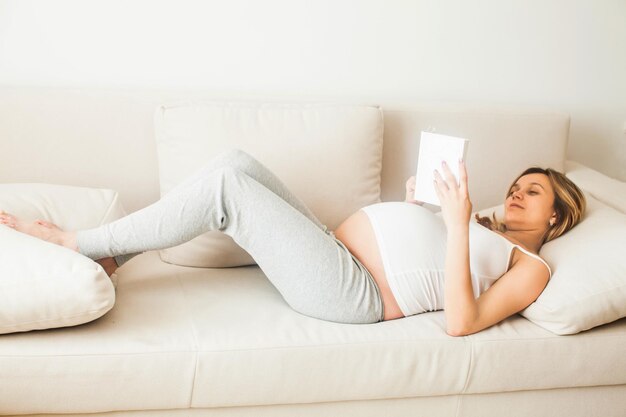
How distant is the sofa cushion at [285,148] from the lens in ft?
6.89

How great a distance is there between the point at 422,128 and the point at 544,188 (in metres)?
0.49

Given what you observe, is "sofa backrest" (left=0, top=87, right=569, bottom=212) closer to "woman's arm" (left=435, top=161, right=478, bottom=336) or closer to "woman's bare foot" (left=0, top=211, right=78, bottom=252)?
"woman's bare foot" (left=0, top=211, right=78, bottom=252)

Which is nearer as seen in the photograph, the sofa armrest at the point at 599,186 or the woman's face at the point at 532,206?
the woman's face at the point at 532,206

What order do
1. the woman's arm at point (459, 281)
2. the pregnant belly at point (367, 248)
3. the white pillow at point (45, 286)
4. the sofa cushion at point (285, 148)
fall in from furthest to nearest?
the sofa cushion at point (285, 148) < the pregnant belly at point (367, 248) < the woman's arm at point (459, 281) < the white pillow at point (45, 286)

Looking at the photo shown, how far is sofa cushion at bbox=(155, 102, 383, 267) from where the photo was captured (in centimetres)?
210

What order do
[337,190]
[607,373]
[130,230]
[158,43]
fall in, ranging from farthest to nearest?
[158,43]
[337,190]
[607,373]
[130,230]

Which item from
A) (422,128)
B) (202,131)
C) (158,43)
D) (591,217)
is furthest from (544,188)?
(158,43)

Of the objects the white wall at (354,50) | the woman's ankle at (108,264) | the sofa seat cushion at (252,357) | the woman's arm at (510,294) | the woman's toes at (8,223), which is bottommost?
the sofa seat cushion at (252,357)

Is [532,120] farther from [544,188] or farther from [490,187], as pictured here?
[544,188]

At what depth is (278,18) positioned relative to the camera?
2455 mm

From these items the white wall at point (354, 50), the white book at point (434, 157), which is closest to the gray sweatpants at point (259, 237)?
the white book at point (434, 157)

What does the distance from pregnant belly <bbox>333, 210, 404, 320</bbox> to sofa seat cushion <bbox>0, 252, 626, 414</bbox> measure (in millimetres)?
48

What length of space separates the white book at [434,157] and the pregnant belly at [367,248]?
19cm

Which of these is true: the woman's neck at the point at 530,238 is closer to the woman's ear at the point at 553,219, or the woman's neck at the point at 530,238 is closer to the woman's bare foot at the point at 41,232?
the woman's ear at the point at 553,219
